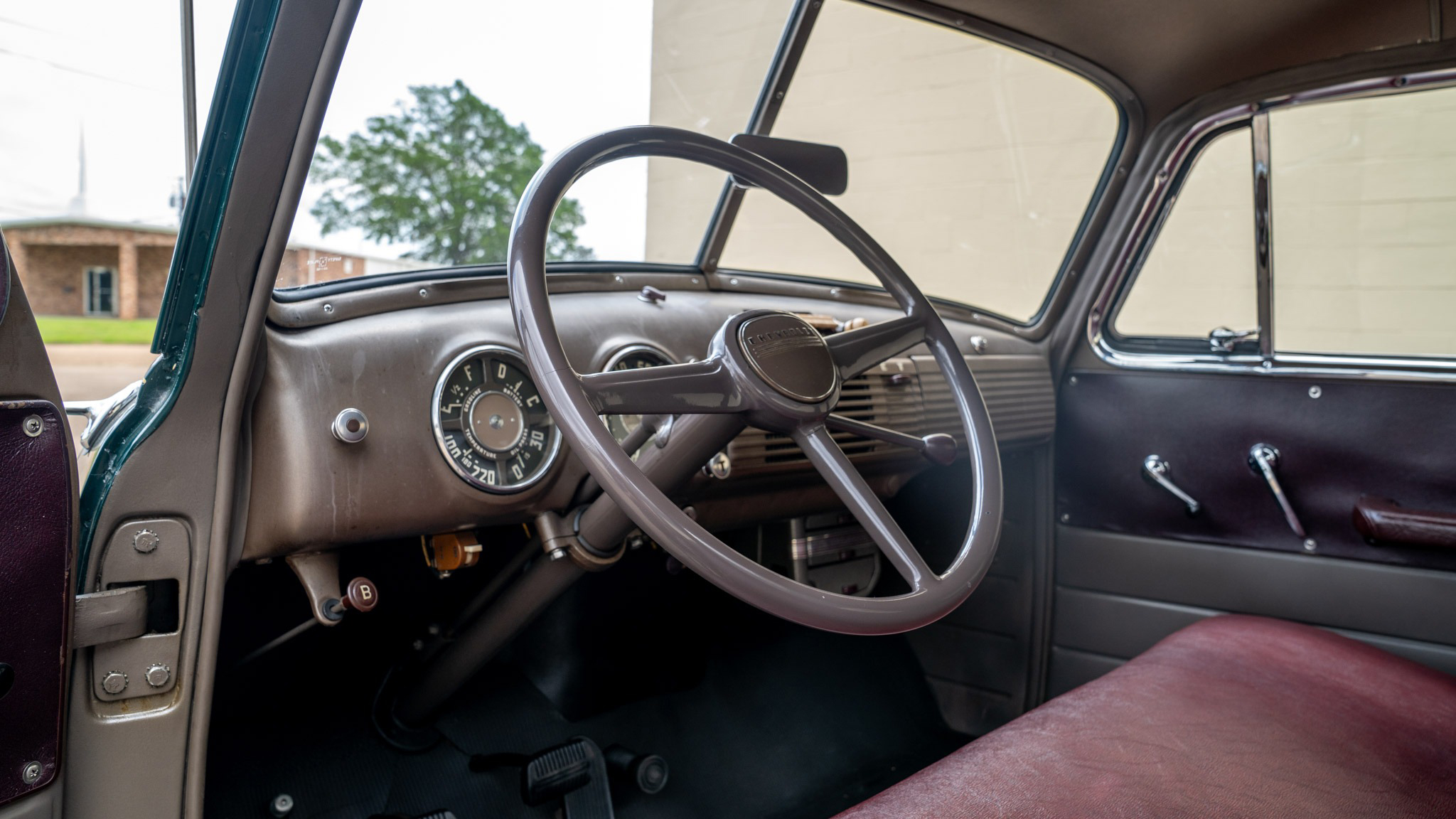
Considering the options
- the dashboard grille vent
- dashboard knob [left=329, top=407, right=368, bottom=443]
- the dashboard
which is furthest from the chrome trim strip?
dashboard knob [left=329, top=407, right=368, bottom=443]

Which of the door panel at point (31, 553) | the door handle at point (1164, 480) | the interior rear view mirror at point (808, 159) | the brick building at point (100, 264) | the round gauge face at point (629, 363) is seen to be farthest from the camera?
the door handle at point (1164, 480)

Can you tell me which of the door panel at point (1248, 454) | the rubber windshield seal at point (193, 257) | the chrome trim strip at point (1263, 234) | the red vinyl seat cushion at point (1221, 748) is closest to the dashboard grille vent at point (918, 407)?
the door panel at point (1248, 454)

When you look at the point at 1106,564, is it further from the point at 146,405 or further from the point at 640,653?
the point at 146,405

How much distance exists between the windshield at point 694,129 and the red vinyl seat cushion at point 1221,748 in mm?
913

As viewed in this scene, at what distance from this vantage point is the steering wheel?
0.86 metres

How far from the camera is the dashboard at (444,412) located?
3.67 ft

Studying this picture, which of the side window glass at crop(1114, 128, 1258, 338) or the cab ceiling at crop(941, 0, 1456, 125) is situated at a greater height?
the cab ceiling at crop(941, 0, 1456, 125)

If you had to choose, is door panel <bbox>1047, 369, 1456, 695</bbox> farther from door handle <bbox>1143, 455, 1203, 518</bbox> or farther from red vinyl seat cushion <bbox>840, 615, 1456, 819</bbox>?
red vinyl seat cushion <bbox>840, 615, 1456, 819</bbox>

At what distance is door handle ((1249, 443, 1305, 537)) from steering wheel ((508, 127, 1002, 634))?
1059 mm

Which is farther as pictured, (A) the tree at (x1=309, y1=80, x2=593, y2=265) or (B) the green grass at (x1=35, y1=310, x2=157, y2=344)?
(A) the tree at (x1=309, y1=80, x2=593, y2=265)

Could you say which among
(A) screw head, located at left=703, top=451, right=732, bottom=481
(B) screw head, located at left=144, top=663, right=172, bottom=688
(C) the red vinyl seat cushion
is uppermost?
(A) screw head, located at left=703, top=451, right=732, bottom=481

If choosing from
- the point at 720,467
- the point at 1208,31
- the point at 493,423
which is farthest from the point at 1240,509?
the point at 493,423

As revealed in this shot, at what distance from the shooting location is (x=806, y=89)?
71.1 inches

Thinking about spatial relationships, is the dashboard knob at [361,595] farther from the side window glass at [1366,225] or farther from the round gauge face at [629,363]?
the side window glass at [1366,225]
